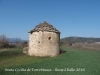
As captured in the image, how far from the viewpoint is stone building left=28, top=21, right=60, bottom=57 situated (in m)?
23.0

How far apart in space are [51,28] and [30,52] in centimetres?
514

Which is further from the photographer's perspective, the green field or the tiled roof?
the tiled roof

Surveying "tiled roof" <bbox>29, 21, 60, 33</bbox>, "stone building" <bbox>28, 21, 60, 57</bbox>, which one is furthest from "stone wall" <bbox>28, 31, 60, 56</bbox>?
"tiled roof" <bbox>29, 21, 60, 33</bbox>

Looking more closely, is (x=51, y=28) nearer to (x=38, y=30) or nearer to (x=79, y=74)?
(x=38, y=30)

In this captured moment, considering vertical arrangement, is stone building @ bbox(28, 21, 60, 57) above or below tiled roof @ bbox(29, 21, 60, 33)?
below

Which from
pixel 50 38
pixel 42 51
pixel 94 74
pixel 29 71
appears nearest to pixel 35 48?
pixel 42 51

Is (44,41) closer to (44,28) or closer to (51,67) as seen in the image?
(44,28)

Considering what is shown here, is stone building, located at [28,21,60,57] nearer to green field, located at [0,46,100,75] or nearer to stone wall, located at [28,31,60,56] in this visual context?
stone wall, located at [28,31,60,56]

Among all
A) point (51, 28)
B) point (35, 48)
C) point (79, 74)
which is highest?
point (51, 28)

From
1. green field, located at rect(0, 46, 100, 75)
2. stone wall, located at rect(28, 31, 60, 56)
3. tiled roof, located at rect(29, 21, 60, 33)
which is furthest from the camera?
tiled roof, located at rect(29, 21, 60, 33)

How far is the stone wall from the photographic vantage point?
2303 centimetres

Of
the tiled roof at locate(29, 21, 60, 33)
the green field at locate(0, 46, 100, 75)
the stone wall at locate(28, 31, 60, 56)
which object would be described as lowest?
the green field at locate(0, 46, 100, 75)

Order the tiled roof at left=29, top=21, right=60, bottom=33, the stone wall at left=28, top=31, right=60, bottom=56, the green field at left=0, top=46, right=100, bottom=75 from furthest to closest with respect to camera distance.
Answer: the tiled roof at left=29, top=21, right=60, bottom=33
the stone wall at left=28, top=31, right=60, bottom=56
the green field at left=0, top=46, right=100, bottom=75

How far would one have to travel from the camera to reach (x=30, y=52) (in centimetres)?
2431
